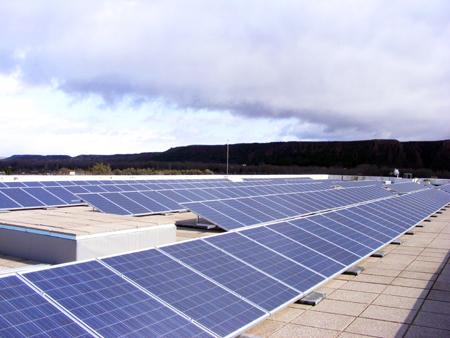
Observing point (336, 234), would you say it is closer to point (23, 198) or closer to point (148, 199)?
point (148, 199)

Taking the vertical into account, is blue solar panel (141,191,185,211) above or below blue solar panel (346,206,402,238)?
above

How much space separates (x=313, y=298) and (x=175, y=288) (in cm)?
412

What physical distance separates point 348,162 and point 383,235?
148514 millimetres

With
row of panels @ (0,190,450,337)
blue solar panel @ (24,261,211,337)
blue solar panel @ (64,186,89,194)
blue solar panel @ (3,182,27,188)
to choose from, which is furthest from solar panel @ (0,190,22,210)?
blue solar panel @ (24,261,211,337)

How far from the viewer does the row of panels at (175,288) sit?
20.4 feet

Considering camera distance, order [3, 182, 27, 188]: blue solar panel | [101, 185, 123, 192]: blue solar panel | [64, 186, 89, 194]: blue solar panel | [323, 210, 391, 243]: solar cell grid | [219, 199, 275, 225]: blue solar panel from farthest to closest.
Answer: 1. [101, 185, 123, 192]: blue solar panel
2. [64, 186, 89, 194]: blue solar panel
3. [3, 182, 27, 188]: blue solar panel
4. [323, 210, 391, 243]: solar cell grid
5. [219, 199, 275, 225]: blue solar panel

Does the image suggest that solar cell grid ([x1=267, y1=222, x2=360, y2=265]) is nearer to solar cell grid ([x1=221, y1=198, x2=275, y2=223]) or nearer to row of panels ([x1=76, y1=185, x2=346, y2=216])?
solar cell grid ([x1=221, y1=198, x2=275, y2=223])

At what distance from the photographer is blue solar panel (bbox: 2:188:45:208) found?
22203mm

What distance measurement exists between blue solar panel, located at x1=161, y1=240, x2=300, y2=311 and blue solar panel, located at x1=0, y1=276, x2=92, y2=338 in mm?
3465

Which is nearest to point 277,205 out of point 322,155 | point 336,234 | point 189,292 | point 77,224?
point 336,234

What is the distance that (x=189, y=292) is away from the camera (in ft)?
26.5

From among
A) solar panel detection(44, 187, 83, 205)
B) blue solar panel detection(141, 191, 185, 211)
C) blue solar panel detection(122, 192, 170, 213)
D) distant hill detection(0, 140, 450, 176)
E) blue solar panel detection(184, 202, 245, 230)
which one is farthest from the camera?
distant hill detection(0, 140, 450, 176)

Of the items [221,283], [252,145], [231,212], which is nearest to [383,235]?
[231,212]

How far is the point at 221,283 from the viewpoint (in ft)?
29.1
